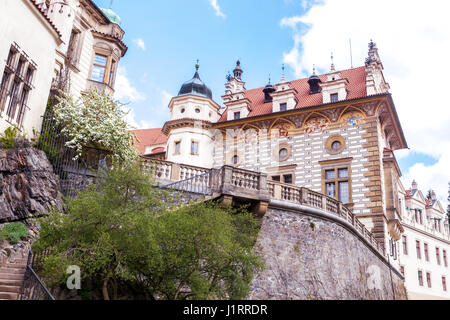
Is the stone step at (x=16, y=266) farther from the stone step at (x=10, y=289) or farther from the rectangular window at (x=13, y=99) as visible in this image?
the rectangular window at (x=13, y=99)

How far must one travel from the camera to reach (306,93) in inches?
1368

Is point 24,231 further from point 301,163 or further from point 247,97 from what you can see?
point 247,97

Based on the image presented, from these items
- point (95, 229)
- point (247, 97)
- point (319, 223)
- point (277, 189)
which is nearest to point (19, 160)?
point (95, 229)

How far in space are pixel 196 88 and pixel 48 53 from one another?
810 inches

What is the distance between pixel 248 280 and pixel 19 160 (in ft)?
27.1

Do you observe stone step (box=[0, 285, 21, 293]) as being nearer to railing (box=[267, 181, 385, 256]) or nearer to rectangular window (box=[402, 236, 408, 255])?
railing (box=[267, 181, 385, 256])

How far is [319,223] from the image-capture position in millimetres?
19406

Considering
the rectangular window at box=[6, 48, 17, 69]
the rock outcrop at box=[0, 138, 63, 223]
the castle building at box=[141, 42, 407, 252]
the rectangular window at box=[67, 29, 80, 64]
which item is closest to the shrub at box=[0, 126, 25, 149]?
the rock outcrop at box=[0, 138, 63, 223]

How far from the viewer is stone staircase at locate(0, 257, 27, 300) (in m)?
11.3

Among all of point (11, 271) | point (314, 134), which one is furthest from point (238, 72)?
point (11, 271)

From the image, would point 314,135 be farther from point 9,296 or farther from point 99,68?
point 9,296

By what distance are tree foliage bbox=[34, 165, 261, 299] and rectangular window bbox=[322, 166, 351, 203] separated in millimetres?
17404

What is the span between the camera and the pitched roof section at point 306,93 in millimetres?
32125

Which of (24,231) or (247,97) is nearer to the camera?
(24,231)
